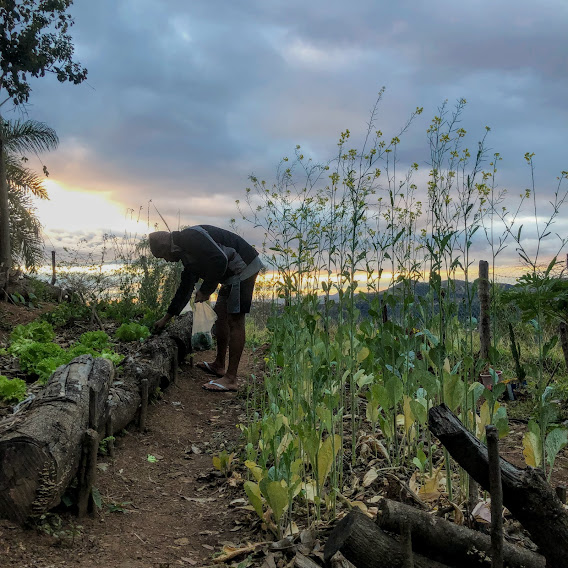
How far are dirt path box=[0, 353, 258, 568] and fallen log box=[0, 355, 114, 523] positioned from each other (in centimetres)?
13

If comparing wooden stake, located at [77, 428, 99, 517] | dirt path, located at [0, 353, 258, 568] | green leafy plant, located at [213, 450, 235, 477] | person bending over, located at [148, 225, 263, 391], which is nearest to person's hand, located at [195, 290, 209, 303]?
person bending over, located at [148, 225, 263, 391]

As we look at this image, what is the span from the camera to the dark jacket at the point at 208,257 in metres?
5.82

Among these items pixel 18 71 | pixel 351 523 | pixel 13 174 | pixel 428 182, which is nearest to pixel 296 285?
pixel 428 182

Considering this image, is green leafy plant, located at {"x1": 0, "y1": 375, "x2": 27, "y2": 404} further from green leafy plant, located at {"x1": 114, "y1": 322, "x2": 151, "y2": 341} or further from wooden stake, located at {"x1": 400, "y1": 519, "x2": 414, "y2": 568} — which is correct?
wooden stake, located at {"x1": 400, "y1": 519, "x2": 414, "y2": 568}

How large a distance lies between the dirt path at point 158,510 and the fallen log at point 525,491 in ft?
4.97

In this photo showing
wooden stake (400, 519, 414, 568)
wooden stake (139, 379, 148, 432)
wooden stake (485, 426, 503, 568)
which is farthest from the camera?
wooden stake (139, 379, 148, 432)

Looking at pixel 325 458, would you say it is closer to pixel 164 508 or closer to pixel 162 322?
pixel 164 508

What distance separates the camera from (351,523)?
188cm

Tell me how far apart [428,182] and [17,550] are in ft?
10.1

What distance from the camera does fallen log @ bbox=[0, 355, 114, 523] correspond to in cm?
283

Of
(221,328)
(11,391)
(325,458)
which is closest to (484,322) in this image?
(221,328)

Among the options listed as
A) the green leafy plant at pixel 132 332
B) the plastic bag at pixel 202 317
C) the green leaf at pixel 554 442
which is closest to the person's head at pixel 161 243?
the plastic bag at pixel 202 317

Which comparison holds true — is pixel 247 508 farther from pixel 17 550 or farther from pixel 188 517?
pixel 17 550

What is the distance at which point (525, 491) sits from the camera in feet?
5.89
